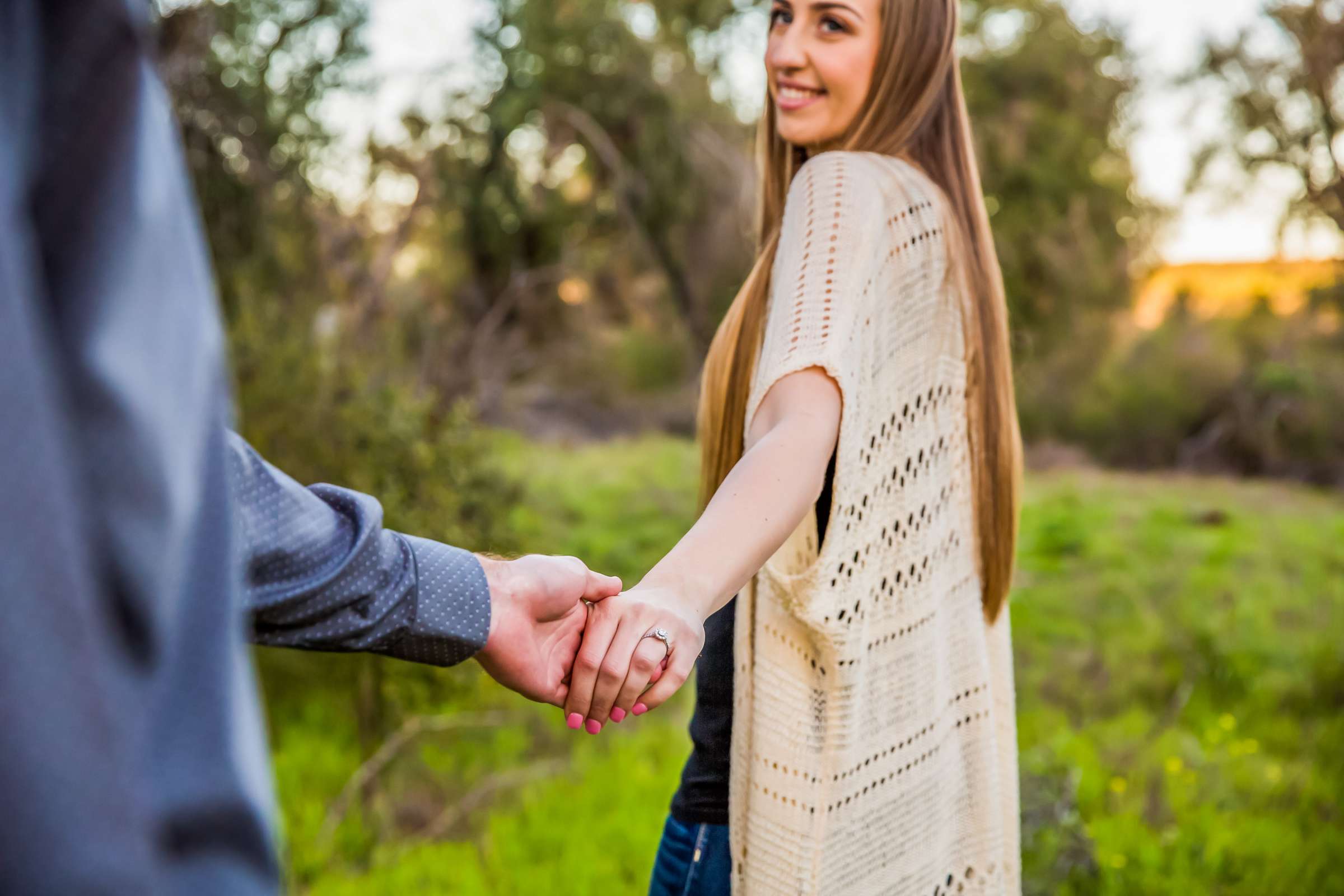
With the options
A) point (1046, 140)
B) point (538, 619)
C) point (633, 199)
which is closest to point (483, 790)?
point (538, 619)

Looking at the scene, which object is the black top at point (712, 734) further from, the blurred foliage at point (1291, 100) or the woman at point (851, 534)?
the blurred foliage at point (1291, 100)

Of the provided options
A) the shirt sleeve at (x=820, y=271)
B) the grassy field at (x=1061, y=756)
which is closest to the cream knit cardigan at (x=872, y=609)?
the shirt sleeve at (x=820, y=271)

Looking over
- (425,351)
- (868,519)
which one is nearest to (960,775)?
(868,519)

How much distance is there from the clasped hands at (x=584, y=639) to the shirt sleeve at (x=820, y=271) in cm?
30

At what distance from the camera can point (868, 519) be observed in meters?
1.49

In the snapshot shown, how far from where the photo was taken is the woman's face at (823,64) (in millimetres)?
1655

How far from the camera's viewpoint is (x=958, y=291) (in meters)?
1.65

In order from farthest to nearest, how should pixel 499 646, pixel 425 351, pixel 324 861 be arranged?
pixel 425 351 → pixel 324 861 → pixel 499 646

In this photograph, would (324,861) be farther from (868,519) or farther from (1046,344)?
(1046,344)

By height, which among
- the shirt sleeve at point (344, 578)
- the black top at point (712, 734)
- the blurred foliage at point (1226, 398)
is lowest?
the blurred foliage at point (1226, 398)

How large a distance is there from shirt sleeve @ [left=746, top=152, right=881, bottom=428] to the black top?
0.35 metres

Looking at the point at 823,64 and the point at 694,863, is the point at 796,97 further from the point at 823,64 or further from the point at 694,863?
the point at 694,863

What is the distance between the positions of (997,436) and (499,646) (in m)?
0.82

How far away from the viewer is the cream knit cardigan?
1442 millimetres
